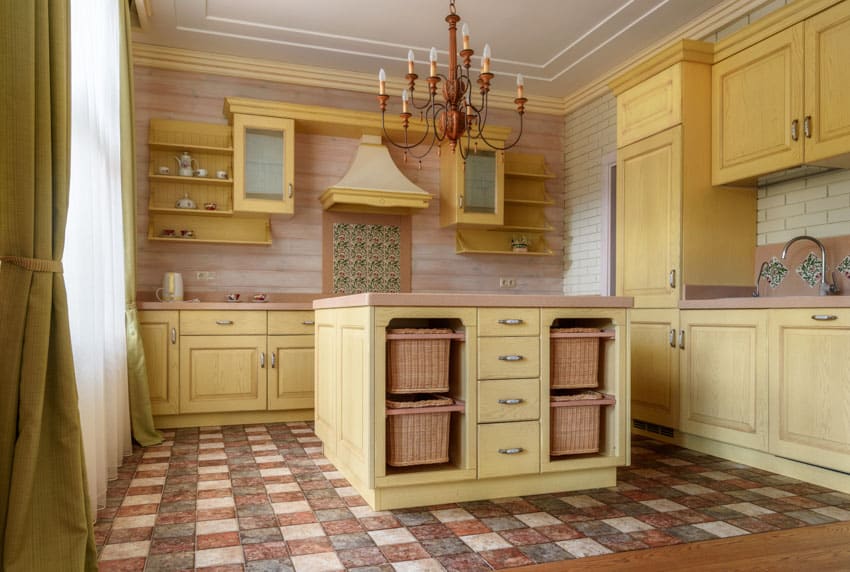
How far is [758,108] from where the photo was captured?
3586 mm

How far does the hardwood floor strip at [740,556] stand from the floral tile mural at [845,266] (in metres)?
1.66

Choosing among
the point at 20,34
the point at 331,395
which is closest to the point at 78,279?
the point at 20,34

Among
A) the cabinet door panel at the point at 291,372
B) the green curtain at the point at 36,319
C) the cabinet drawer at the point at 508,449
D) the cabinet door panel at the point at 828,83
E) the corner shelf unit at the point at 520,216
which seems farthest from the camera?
the corner shelf unit at the point at 520,216

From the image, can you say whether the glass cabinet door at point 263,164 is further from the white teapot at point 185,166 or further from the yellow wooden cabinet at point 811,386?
the yellow wooden cabinet at point 811,386

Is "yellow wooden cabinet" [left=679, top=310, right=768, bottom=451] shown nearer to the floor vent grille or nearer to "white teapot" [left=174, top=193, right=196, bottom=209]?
the floor vent grille

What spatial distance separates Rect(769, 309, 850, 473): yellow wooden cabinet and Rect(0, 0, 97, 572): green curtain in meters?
2.92

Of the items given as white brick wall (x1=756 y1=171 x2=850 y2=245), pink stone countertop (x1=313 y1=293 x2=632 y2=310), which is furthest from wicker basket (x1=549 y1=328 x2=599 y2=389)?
white brick wall (x1=756 y1=171 x2=850 y2=245)

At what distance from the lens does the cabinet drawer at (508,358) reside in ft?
8.86

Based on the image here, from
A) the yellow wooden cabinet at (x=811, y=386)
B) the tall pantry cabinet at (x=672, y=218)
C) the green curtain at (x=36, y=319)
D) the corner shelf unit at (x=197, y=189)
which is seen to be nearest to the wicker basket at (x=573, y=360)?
the yellow wooden cabinet at (x=811, y=386)

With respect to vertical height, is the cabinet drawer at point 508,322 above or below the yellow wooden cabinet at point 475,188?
below

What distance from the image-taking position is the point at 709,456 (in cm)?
353

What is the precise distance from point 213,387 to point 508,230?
294 centimetres

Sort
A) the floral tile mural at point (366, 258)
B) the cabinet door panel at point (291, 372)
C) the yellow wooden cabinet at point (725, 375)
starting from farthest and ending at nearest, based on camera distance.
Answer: the floral tile mural at point (366, 258) → the cabinet door panel at point (291, 372) → the yellow wooden cabinet at point (725, 375)

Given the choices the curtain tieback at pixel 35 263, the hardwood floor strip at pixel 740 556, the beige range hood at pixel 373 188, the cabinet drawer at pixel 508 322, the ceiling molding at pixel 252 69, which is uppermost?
the ceiling molding at pixel 252 69
